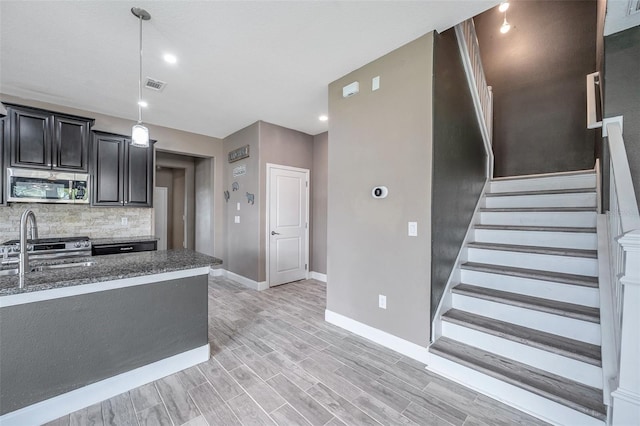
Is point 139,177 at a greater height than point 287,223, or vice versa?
point 139,177

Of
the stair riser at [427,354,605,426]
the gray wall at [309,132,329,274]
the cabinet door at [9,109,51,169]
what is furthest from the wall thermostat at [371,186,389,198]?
the cabinet door at [9,109,51,169]

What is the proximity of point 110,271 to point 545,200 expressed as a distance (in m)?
4.27

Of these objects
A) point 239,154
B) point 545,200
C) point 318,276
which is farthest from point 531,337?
point 239,154

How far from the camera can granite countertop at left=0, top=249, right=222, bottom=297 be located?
1572mm

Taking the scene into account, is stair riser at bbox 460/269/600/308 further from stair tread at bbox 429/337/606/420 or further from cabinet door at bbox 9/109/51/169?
cabinet door at bbox 9/109/51/169

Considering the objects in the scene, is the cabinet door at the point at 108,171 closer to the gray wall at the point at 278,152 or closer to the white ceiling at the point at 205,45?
the white ceiling at the point at 205,45

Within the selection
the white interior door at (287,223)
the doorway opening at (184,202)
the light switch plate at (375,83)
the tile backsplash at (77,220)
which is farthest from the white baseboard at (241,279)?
the light switch plate at (375,83)

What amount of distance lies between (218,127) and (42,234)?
2967 millimetres

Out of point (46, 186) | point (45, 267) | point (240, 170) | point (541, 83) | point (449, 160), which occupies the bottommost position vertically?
point (45, 267)

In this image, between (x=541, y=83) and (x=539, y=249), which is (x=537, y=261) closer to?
(x=539, y=249)

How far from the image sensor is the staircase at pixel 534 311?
1.71 meters

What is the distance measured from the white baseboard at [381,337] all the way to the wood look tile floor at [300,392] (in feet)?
0.22

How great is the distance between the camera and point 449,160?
8.28ft

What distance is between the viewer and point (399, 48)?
2477mm
